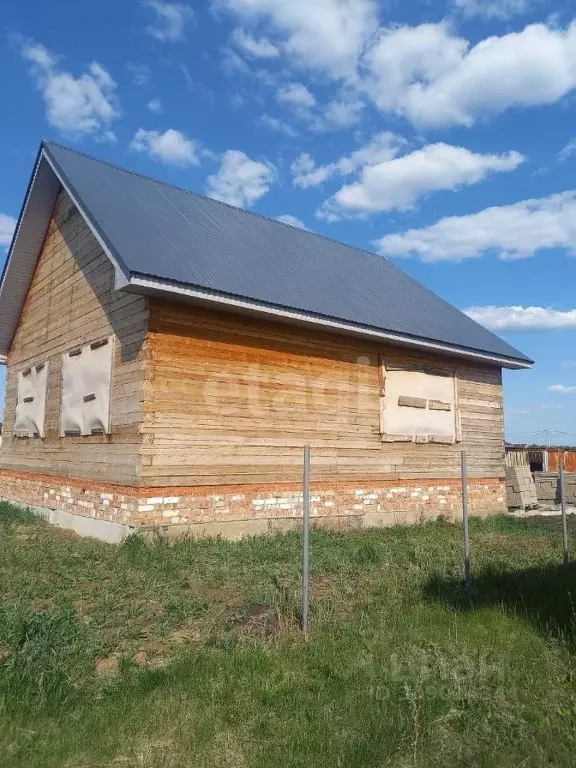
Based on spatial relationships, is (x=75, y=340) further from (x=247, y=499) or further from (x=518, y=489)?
(x=518, y=489)

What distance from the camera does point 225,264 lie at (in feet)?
39.7

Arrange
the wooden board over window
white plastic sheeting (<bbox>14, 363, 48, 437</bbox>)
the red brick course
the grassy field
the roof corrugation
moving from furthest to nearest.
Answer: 1. white plastic sheeting (<bbox>14, 363, 48, 437</bbox>)
2. the wooden board over window
3. the roof corrugation
4. the red brick course
5. the grassy field

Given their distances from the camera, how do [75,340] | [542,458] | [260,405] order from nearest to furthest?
[260,405]
[75,340]
[542,458]

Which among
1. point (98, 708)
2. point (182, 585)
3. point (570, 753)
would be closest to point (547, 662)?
point (570, 753)

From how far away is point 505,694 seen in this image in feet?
14.1

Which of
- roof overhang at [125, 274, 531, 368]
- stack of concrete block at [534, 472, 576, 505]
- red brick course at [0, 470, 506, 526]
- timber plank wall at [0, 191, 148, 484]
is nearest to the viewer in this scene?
roof overhang at [125, 274, 531, 368]

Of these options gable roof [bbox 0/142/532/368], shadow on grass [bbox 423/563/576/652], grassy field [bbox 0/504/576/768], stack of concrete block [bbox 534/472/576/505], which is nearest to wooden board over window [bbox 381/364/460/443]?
gable roof [bbox 0/142/532/368]

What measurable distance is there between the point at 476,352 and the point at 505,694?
12.2 metres

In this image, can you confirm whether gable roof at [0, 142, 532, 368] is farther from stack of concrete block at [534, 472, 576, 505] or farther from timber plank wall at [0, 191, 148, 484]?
stack of concrete block at [534, 472, 576, 505]

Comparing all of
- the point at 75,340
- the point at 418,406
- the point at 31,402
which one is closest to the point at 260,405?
the point at 75,340

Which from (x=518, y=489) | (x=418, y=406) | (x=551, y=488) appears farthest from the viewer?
(x=551, y=488)

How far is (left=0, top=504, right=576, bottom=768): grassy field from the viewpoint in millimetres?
3699

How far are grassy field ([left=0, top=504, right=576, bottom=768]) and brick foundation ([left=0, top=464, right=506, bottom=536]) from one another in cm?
195

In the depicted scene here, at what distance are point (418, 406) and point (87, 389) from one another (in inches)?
305
